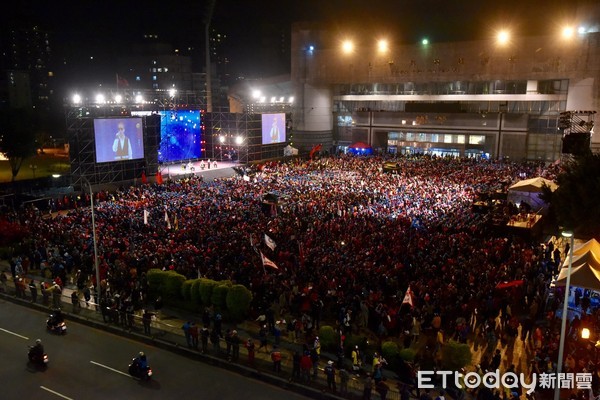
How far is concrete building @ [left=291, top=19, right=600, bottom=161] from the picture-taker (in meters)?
47.9

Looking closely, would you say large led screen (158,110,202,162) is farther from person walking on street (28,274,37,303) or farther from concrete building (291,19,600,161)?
person walking on street (28,274,37,303)

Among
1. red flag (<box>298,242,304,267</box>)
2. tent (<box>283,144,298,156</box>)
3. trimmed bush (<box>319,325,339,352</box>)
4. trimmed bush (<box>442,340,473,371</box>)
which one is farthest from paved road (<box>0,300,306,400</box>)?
tent (<box>283,144,298,156</box>)

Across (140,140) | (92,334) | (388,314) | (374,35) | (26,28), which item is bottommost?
(92,334)

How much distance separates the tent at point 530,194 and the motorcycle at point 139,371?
22.2 meters

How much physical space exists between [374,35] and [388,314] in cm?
5056

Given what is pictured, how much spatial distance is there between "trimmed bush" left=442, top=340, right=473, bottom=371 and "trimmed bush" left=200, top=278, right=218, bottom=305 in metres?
7.66

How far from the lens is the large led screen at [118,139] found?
37906 millimetres

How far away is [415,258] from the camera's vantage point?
18.6 m

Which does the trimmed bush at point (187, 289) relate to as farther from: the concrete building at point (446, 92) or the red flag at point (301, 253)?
the concrete building at point (446, 92)

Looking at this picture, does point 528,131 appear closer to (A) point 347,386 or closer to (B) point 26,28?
(A) point 347,386

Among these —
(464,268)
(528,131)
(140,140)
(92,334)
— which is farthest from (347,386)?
(528,131)

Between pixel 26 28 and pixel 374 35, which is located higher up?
pixel 26 28

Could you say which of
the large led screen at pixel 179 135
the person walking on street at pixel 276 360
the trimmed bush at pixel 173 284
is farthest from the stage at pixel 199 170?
the person walking on street at pixel 276 360

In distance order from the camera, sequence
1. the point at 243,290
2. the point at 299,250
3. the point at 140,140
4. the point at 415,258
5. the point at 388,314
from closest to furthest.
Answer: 1. the point at 388,314
2. the point at 243,290
3. the point at 415,258
4. the point at 299,250
5. the point at 140,140
